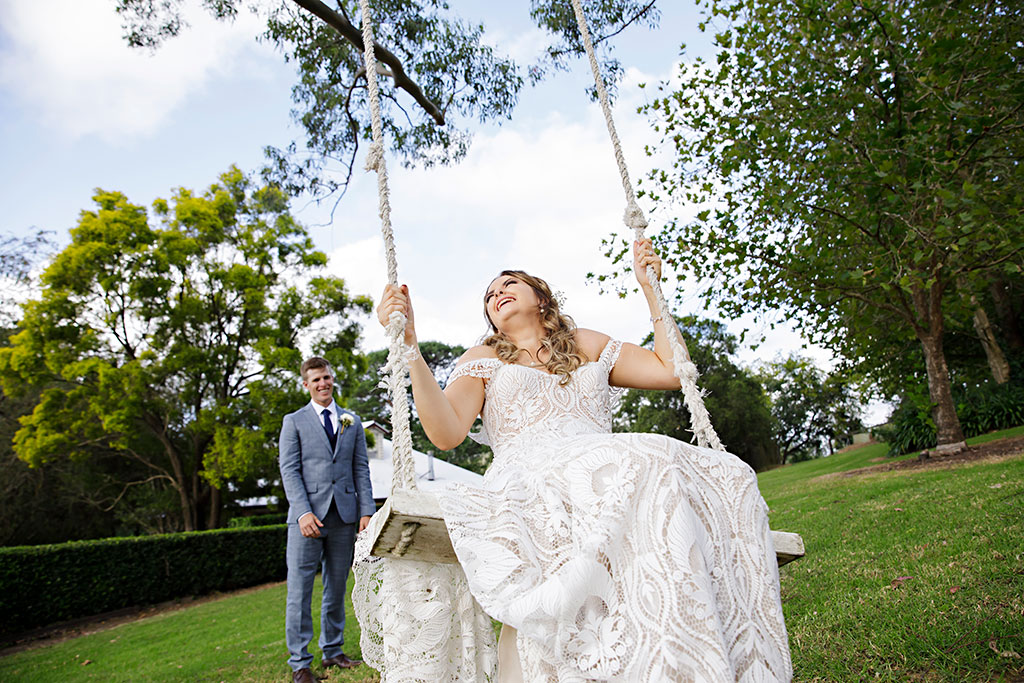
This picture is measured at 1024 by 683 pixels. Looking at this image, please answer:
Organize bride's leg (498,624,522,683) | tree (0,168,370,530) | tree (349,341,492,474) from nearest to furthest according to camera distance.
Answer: bride's leg (498,624,522,683)
tree (0,168,370,530)
tree (349,341,492,474)

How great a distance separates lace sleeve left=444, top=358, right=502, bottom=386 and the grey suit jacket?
1.58m

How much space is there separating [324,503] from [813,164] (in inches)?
222

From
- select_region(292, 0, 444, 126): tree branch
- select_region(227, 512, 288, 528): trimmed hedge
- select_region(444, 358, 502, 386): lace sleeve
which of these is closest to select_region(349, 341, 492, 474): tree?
select_region(227, 512, 288, 528): trimmed hedge

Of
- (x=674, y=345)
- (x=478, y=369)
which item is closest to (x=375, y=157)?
(x=478, y=369)

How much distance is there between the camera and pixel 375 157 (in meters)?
2.21

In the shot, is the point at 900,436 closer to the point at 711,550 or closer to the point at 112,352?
the point at 711,550

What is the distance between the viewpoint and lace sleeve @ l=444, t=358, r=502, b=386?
7.77ft

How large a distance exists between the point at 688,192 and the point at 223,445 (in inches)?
397

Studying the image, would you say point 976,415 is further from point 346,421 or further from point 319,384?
point 319,384

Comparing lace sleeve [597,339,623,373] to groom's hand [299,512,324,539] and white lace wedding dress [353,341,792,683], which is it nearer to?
white lace wedding dress [353,341,792,683]

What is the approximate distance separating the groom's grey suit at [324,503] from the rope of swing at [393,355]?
188 centimetres

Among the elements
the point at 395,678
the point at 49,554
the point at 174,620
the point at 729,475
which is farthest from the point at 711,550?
the point at 49,554

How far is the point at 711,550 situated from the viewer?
1.45 meters

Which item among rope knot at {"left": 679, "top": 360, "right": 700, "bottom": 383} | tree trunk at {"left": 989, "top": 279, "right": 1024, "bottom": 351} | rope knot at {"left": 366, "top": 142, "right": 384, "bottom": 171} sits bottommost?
rope knot at {"left": 679, "top": 360, "right": 700, "bottom": 383}
